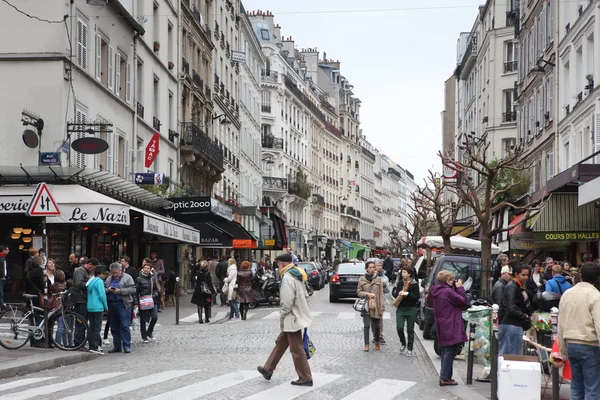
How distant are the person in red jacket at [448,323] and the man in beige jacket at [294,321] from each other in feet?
6.00

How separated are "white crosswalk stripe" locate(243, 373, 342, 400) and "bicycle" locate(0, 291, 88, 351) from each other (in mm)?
5426

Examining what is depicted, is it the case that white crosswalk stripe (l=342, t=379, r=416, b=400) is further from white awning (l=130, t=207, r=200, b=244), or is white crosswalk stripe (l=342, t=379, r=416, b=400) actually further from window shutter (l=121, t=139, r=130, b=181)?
window shutter (l=121, t=139, r=130, b=181)

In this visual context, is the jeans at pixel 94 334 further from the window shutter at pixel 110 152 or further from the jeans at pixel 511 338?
the window shutter at pixel 110 152

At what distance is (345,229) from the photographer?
118 meters

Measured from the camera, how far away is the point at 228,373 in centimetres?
1398

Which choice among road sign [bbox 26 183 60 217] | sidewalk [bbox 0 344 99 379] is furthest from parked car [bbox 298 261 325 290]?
sidewalk [bbox 0 344 99 379]

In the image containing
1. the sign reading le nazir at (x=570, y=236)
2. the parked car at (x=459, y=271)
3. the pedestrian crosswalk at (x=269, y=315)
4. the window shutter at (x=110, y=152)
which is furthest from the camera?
the window shutter at (x=110, y=152)

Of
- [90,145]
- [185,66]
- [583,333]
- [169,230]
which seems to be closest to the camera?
[583,333]

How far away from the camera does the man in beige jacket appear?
12.8 meters

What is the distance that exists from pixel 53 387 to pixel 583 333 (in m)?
6.87

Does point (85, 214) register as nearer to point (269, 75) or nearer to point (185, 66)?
point (185, 66)

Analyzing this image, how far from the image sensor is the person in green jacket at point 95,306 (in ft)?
55.7

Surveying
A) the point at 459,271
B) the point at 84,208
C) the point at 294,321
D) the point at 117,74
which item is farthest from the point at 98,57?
the point at 294,321

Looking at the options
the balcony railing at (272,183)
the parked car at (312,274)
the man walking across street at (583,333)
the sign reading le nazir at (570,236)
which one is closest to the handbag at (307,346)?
the man walking across street at (583,333)
